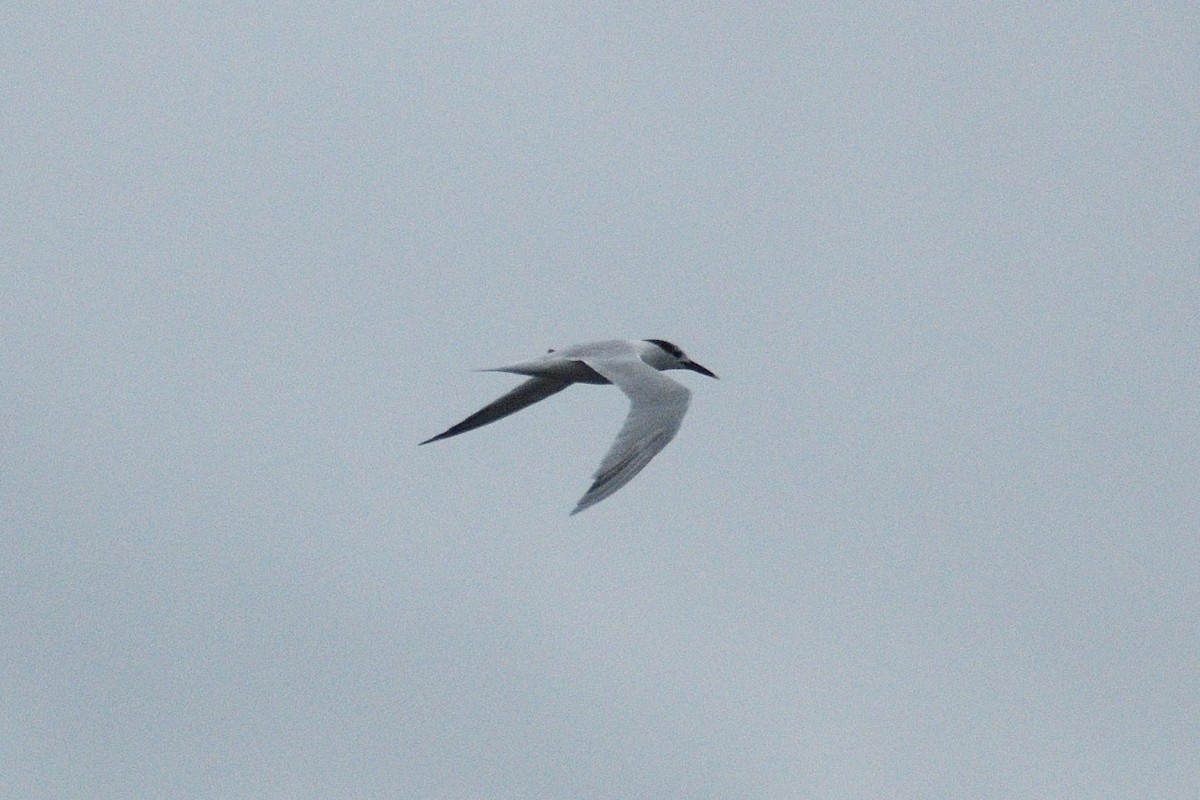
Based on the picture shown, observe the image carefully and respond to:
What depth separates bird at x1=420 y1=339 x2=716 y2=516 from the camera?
15.6 meters

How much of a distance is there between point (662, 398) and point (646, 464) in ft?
3.43

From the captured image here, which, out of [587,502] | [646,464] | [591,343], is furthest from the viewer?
[591,343]

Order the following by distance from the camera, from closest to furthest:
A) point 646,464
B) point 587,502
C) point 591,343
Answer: point 587,502, point 646,464, point 591,343

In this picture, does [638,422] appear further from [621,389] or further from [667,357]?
[667,357]

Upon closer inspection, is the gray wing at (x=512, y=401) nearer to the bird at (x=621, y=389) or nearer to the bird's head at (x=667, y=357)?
the bird at (x=621, y=389)

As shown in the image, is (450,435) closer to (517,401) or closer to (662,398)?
(517,401)

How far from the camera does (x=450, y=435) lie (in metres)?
19.5

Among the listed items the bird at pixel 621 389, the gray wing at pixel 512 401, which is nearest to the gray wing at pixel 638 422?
the bird at pixel 621 389

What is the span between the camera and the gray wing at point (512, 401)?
19500 mm

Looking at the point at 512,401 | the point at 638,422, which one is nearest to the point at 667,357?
the point at 512,401

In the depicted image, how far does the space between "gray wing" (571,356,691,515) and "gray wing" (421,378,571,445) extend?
1.56 meters

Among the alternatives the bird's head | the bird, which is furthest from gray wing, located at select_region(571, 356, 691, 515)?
the bird's head

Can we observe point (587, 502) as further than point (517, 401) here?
No

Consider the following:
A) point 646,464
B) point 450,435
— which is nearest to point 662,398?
point 646,464
